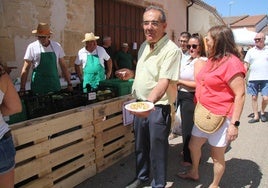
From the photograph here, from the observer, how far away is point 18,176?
2.78 meters

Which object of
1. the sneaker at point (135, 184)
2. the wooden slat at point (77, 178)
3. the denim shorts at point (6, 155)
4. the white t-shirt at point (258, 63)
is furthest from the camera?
the white t-shirt at point (258, 63)

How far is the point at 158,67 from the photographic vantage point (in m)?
3.01

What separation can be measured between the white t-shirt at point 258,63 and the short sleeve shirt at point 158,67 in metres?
4.14

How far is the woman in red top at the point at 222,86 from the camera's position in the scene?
288 cm

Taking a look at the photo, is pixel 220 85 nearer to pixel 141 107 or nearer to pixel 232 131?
pixel 232 131

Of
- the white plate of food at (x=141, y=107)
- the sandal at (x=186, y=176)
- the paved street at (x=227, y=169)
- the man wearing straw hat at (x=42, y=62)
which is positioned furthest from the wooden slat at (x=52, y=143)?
the sandal at (x=186, y=176)

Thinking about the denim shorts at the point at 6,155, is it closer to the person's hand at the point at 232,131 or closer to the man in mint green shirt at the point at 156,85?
the man in mint green shirt at the point at 156,85

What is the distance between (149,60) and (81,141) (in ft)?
4.19

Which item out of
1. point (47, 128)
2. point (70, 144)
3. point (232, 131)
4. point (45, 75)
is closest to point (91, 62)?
point (45, 75)

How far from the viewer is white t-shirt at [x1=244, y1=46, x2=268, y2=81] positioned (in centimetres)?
649

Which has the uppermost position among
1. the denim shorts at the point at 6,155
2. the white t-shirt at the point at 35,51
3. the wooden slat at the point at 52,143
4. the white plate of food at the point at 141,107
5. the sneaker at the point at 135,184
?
the white t-shirt at the point at 35,51

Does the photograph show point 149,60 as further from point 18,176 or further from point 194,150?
point 18,176

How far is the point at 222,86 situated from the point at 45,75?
8.66 feet

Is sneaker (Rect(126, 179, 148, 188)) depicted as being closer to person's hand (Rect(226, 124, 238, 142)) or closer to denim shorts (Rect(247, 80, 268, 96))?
person's hand (Rect(226, 124, 238, 142))
